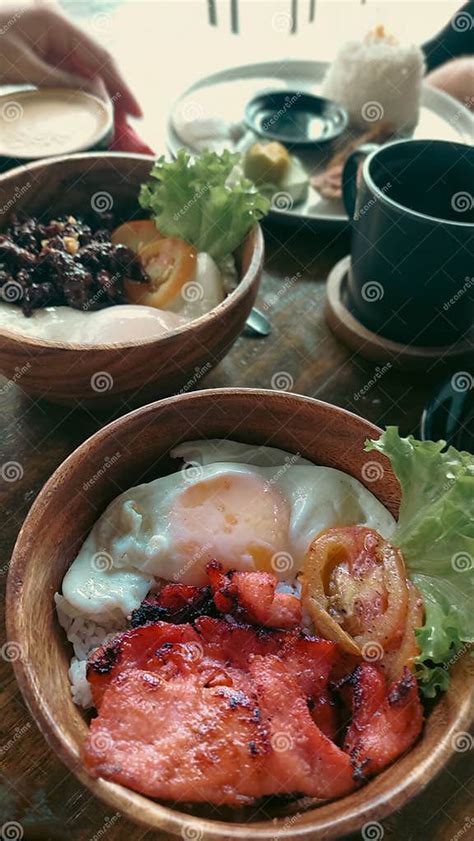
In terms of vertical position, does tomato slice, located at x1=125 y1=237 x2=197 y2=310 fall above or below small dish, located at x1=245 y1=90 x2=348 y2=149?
below

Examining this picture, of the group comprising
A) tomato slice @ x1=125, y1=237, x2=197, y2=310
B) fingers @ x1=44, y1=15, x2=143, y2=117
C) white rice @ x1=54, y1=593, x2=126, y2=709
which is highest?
fingers @ x1=44, y1=15, x2=143, y2=117

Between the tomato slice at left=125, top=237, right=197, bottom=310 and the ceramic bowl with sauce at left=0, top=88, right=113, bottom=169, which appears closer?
the tomato slice at left=125, top=237, right=197, bottom=310

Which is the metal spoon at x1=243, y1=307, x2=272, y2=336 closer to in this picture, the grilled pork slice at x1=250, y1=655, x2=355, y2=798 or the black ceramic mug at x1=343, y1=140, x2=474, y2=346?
the black ceramic mug at x1=343, y1=140, x2=474, y2=346

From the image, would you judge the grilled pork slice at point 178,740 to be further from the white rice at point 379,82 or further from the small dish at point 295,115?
the white rice at point 379,82

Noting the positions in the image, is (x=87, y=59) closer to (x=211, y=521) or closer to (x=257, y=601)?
(x=211, y=521)

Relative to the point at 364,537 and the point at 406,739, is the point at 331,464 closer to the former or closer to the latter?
the point at 364,537

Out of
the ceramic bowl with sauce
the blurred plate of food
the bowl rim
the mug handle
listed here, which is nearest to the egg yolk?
the bowl rim

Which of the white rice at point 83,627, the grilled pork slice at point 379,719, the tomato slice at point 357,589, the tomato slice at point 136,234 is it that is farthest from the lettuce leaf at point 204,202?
the grilled pork slice at point 379,719
